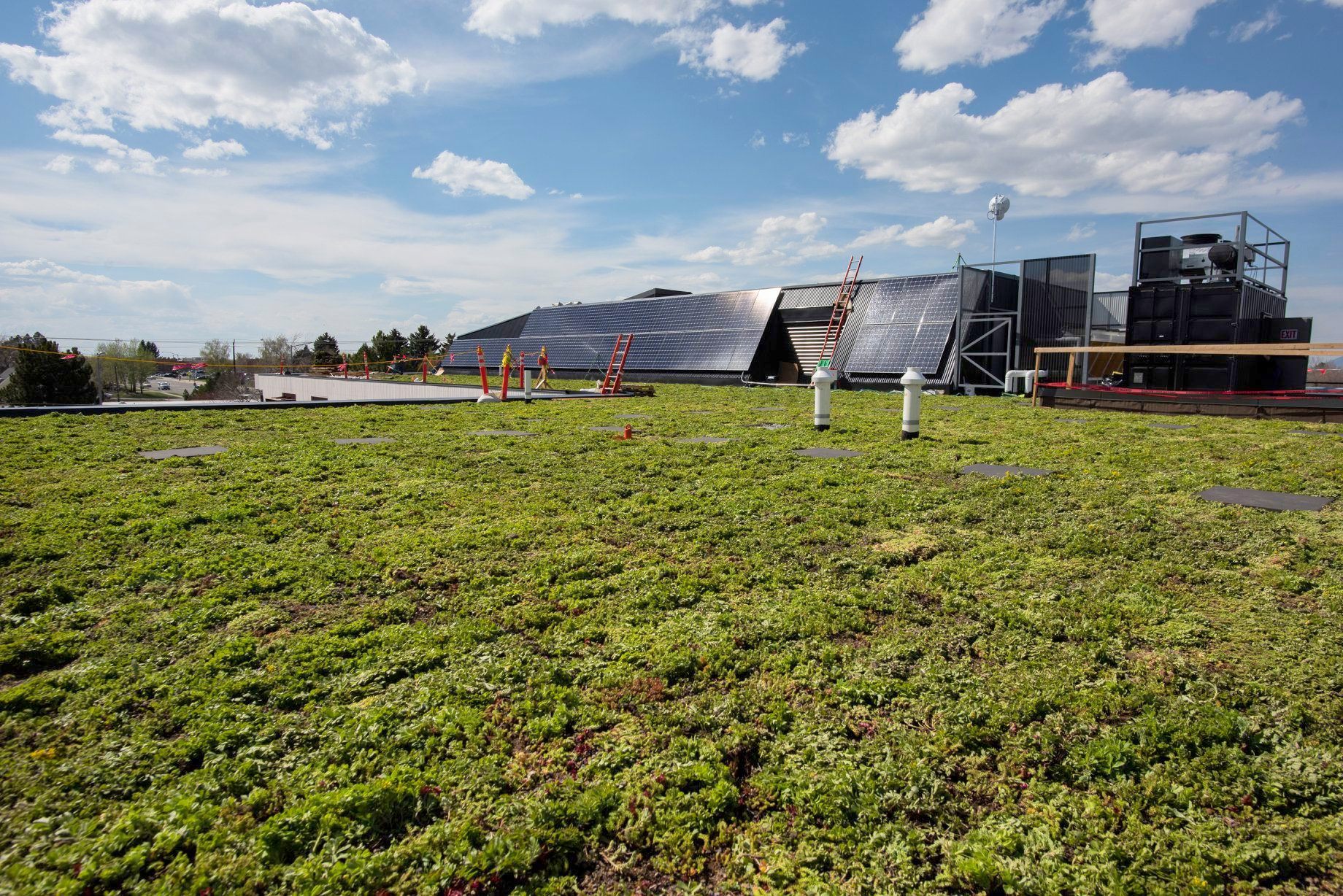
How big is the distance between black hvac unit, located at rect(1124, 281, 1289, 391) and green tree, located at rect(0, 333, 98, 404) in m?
Answer: 51.5

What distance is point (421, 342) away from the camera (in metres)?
69.0

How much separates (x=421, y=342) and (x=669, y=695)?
72014 mm

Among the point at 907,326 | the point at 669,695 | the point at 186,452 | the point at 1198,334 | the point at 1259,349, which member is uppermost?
the point at 907,326

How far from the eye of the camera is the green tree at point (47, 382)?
4128cm

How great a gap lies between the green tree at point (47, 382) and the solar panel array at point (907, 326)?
44604 mm

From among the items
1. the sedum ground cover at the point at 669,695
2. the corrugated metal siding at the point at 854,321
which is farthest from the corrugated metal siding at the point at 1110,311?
the sedum ground cover at the point at 669,695

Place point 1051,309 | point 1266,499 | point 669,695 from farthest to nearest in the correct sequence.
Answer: point 1051,309
point 1266,499
point 669,695

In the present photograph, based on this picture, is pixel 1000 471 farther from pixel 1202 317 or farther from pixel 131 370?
pixel 131 370

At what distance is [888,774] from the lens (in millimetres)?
2176

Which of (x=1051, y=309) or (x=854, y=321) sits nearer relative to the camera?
(x=1051, y=309)

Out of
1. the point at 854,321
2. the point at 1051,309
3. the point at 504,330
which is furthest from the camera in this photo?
the point at 504,330

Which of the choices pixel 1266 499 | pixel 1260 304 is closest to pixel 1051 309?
pixel 1260 304

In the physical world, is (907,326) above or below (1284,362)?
above

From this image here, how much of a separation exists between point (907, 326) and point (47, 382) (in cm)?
4997
